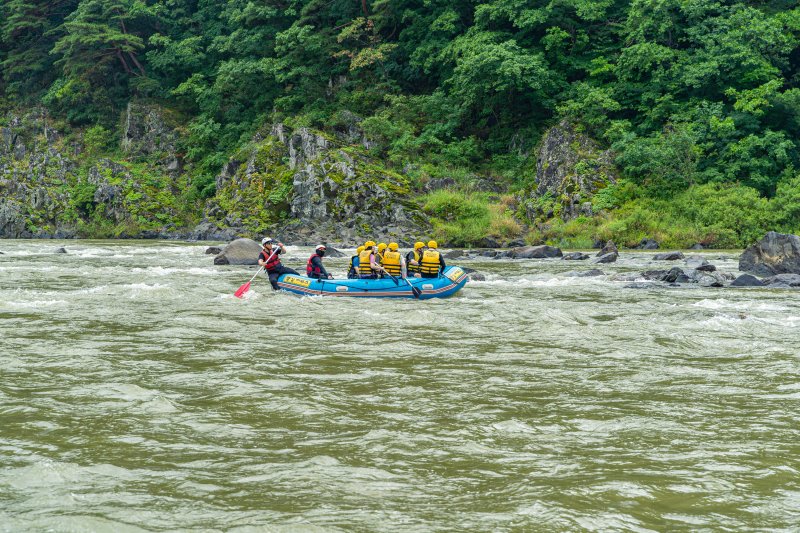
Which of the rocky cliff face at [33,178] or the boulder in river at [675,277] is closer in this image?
the boulder in river at [675,277]

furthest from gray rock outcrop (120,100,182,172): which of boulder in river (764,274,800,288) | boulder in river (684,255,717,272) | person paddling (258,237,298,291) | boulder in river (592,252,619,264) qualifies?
boulder in river (764,274,800,288)

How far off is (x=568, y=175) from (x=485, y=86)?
5775 millimetres

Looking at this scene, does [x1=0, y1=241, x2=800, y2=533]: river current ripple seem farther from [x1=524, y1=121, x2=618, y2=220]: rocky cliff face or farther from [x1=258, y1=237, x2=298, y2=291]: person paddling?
[x1=524, y1=121, x2=618, y2=220]: rocky cliff face

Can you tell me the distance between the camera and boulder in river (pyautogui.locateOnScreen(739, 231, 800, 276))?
16.3 meters

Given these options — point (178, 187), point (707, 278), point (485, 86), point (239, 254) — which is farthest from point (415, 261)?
point (178, 187)

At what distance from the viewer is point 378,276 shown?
45.8ft

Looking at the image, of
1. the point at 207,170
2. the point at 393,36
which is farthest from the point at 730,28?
the point at 207,170

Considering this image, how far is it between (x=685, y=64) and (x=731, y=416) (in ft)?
91.6

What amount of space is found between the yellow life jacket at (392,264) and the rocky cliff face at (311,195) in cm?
1439

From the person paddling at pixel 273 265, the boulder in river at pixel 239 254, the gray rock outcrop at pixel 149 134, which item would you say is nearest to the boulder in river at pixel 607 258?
the person paddling at pixel 273 265

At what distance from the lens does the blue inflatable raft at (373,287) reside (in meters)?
13.0

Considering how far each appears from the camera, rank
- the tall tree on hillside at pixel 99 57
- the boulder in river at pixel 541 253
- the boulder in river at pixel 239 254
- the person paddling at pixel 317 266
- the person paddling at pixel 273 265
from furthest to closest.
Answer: the tall tree on hillside at pixel 99 57 → the boulder in river at pixel 541 253 → the boulder in river at pixel 239 254 → the person paddling at pixel 273 265 → the person paddling at pixel 317 266

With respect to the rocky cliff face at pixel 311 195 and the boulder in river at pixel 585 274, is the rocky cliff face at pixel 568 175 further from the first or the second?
the boulder in river at pixel 585 274

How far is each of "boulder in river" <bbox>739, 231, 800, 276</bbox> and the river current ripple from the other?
23.2 feet
